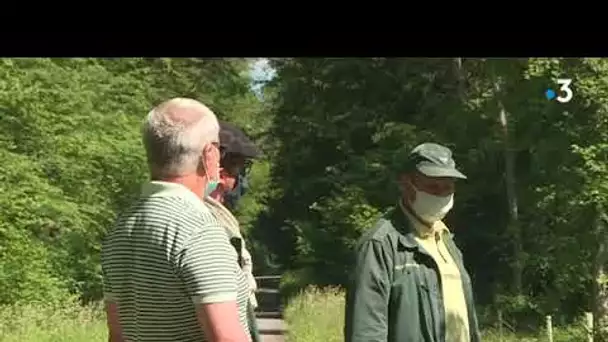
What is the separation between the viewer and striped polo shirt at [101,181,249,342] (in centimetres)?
162

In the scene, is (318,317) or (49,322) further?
(49,322)

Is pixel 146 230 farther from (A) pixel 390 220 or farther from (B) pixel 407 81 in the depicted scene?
(B) pixel 407 81

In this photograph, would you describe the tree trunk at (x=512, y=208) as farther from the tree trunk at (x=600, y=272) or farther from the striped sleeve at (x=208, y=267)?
the striped sleeve at (x=208, y=267)

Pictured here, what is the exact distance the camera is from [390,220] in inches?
88.2

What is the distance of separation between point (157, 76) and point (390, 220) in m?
1.59

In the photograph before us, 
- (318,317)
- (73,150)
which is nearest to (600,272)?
(318,317)

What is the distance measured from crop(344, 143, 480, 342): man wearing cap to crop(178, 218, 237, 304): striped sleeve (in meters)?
0.55

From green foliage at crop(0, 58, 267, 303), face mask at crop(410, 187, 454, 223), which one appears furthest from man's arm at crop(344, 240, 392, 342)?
green foliage at crop(0, 58, 267, 303)

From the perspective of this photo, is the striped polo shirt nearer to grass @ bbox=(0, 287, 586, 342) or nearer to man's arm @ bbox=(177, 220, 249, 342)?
man's arm @ bbox=(177, 220, 249, 342)

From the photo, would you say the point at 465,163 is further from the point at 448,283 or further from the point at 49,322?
the point at 49,322

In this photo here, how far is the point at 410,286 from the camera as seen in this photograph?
2.15 metres

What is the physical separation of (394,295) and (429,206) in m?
0.21

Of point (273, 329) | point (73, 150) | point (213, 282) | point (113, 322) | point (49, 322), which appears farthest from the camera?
point (73, 150)
